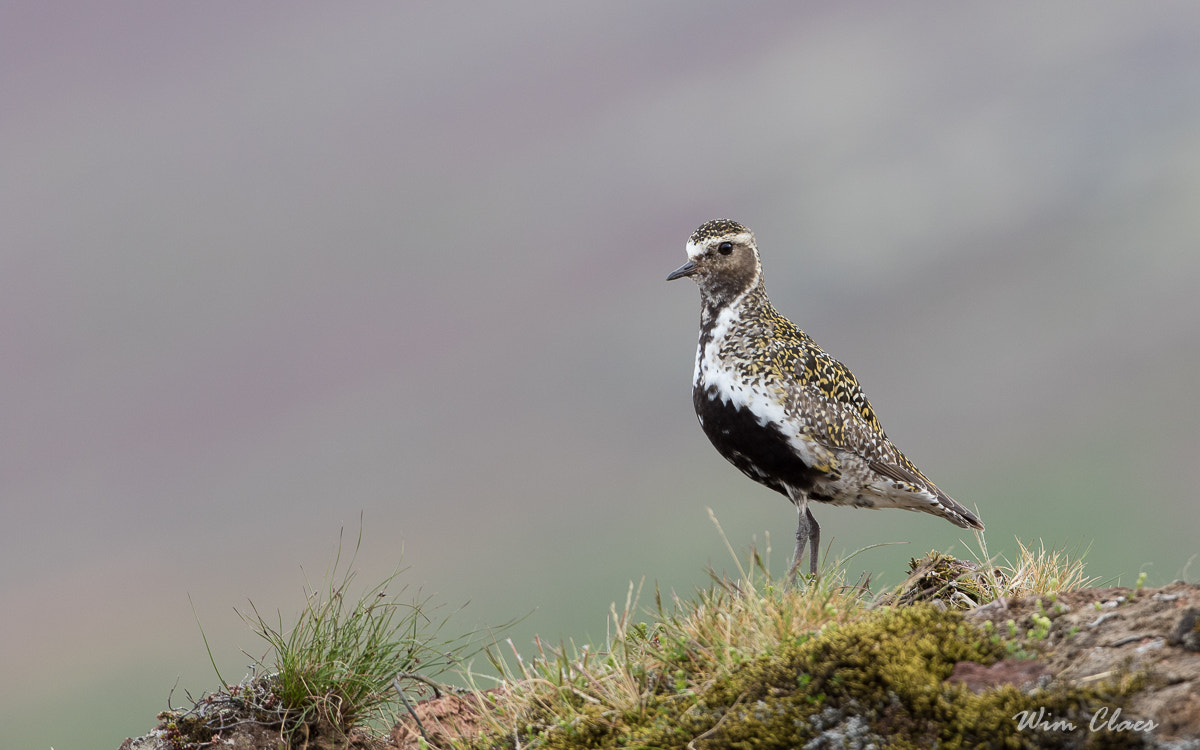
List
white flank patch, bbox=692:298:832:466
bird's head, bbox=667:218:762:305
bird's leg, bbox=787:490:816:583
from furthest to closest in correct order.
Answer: bird's head, bbox=667:218:762:305
bird's leg, bbox=787:490:816:583
white flank patch, bbox=692:298:832:466

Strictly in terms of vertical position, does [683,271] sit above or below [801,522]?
above

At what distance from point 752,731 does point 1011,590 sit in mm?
3117

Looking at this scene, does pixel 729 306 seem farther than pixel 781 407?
Yes

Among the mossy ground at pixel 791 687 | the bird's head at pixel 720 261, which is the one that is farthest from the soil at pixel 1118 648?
the bird's head at pixel 720 261

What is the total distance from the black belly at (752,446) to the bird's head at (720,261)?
2.64 feet

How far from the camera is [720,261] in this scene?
757 cm

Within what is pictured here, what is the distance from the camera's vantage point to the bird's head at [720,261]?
7551 mm

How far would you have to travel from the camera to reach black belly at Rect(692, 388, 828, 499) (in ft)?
23.2

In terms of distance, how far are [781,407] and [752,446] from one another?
34cm

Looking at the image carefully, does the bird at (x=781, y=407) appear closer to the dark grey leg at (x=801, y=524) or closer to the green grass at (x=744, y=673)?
the dark grey leg at (x=801, y=524)

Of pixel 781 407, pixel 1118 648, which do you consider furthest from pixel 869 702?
pixel 781 407

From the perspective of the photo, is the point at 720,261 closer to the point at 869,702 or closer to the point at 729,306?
the point at 729,306

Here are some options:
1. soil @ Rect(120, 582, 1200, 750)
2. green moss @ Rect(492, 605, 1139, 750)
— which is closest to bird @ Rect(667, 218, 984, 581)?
green moss @ Rect(492, 605, 1139, 750)

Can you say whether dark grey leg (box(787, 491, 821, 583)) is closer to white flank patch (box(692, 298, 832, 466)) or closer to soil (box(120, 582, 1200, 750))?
white flank patch (box(692, 298, 832, 466))
